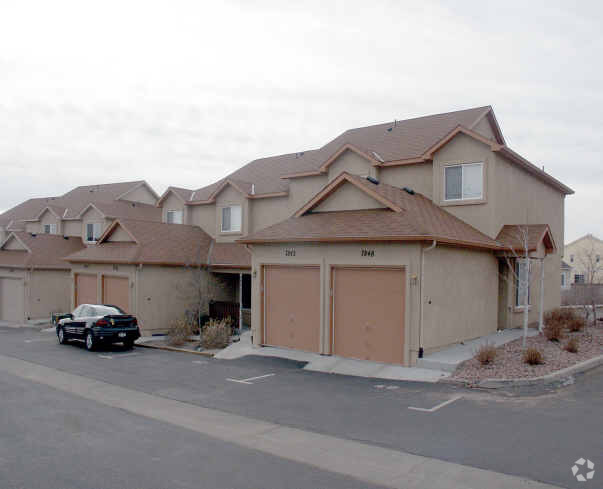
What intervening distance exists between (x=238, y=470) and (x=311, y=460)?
3.70 feet

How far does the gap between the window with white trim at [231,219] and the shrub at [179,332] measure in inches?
243

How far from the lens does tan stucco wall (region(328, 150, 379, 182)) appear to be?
812 inches

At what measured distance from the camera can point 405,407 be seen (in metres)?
10.5

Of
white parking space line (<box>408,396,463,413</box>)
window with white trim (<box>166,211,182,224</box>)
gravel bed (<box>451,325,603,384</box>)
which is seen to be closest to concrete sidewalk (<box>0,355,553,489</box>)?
white parking space line (<box>408,396,463,413</box>)

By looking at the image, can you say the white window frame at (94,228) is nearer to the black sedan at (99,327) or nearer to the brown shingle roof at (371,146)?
the brown shingle roof at (371,146)

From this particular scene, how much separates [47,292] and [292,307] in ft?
66.2

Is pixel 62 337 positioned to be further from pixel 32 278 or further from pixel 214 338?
pixel 32 278

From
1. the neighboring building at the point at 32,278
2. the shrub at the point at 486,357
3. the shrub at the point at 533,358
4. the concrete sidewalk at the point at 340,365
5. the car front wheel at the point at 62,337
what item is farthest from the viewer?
the neighboring building at the point at 32,278

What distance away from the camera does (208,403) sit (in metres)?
11.1

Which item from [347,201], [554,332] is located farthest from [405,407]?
[347,201]

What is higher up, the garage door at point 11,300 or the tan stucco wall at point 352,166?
the tan stucco wall at point 352,166

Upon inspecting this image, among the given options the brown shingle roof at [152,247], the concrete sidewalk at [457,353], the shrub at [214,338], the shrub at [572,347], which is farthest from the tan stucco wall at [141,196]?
the shrub at [572,347]

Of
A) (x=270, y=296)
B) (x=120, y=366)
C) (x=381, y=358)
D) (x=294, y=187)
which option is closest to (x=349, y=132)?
(x=294, y=187)

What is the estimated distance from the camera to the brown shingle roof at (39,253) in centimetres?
3003
